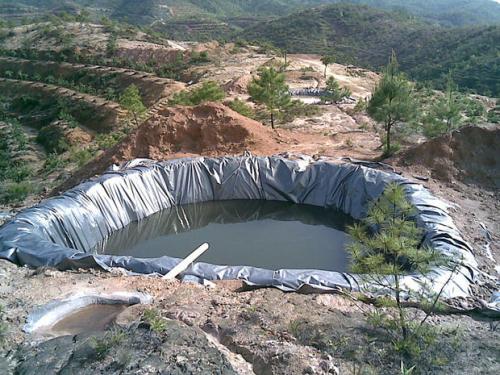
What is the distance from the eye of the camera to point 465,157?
10.9m

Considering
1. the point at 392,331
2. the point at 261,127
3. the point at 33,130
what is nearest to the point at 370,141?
the point at 261,127

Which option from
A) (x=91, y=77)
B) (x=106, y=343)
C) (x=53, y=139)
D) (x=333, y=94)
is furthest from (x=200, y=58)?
(x=106, y=343)

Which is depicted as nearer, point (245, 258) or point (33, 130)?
point (245, 258)

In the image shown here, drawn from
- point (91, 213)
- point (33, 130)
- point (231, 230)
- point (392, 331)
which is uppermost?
point (392, 331)

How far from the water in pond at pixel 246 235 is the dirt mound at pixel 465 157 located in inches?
99.7

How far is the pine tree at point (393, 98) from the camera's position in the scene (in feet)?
38.0

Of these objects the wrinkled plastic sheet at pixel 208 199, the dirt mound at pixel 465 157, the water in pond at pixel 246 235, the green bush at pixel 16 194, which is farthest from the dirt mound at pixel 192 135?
the dirt mound at pixel 465 157

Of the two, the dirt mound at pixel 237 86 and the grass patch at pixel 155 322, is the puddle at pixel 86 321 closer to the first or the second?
the grass patch at pixel 155 322

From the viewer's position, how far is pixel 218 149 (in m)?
13.4

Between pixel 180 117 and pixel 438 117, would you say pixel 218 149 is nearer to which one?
pixel 180 117

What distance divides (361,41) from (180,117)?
160 ft

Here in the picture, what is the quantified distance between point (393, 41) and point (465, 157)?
47.3 metres

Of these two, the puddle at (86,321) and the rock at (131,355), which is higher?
the rock at (131,355)

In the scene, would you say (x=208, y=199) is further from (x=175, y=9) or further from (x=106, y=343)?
(x=175, y=9)
